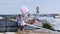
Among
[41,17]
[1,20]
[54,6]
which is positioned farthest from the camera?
[54,6]

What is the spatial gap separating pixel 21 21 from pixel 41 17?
39 cm

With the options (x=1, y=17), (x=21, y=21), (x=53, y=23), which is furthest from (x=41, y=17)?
(x=1, y=17)

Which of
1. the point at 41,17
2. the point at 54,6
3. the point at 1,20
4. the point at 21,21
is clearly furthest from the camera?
the point at 54,6

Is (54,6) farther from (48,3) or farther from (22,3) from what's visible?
(22,3)

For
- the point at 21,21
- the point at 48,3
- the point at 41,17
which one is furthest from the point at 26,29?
the point at 48,3

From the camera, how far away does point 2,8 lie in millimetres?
2010

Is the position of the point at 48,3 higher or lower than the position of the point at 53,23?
higher

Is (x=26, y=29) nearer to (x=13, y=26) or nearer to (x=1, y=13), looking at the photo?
(x=13, y=26)

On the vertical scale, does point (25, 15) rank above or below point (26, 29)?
above

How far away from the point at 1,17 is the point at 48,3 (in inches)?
30.0

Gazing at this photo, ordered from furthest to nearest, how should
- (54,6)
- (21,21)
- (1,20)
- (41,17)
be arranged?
1. (54,6)
2. (41,17)
3. (1,20)
4. (21,21)

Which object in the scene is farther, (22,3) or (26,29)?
(22,3)

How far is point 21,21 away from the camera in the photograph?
5.60 ft

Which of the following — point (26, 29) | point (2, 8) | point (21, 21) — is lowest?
point (26, 29)
